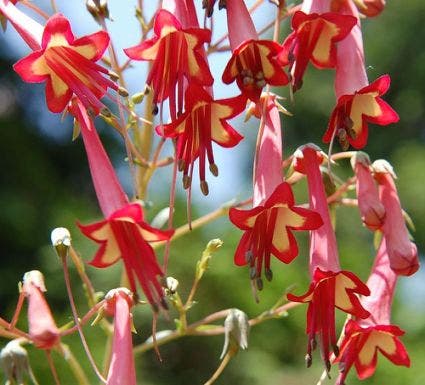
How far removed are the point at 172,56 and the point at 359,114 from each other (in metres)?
0.40

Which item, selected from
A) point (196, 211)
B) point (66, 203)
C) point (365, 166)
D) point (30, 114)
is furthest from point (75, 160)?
point (365, 166)

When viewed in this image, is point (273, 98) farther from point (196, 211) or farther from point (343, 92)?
point (196, 211)

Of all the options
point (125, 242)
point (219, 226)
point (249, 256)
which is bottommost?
point (219, 226)

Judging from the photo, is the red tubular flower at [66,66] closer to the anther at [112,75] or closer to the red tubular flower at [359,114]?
the anther at [112,75]

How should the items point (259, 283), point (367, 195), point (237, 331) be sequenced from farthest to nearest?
point (237, 331), point (367, 195), point (259, 283)

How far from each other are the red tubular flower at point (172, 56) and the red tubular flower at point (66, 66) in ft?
0.25

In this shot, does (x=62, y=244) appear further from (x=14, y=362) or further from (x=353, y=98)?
(x=353, y=98)

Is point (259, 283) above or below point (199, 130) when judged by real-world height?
below

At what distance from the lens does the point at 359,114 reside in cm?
192

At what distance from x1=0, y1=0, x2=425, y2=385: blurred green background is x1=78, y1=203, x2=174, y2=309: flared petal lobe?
0.18 metres

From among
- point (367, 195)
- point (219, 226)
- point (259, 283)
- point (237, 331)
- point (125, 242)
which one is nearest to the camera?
point (125, 242)

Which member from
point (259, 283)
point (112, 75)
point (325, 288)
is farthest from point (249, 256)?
point (112, 75)

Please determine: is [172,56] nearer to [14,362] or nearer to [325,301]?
[325,301]

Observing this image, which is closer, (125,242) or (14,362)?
(125,242)
